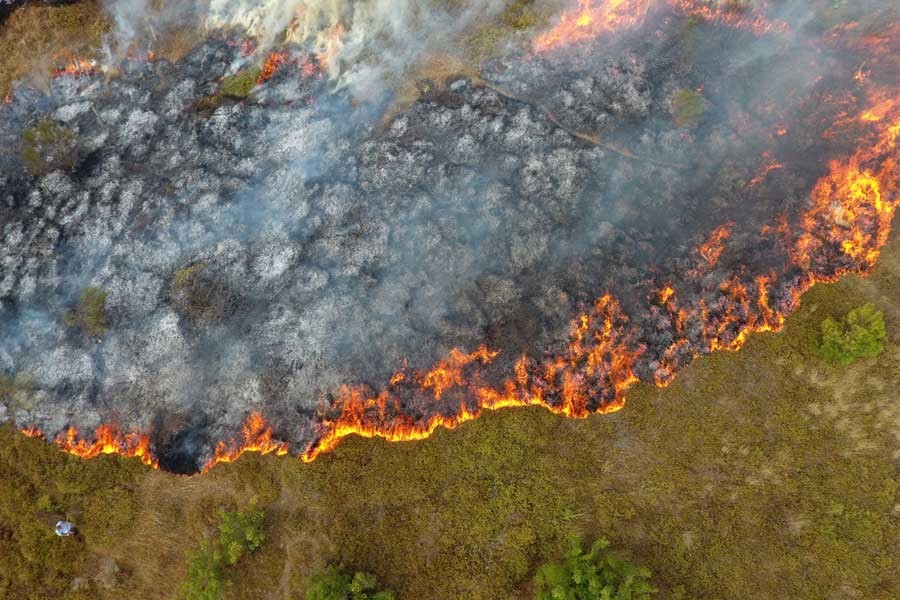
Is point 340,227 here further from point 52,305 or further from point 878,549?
point 878,549

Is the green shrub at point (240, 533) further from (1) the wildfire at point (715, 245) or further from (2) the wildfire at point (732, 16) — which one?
(2) the wildfire at point (732, 16)

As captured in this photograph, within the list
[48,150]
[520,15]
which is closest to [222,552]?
[48,150]

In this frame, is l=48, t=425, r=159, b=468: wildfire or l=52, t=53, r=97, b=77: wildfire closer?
l=48, t=425, r=159, b=468: wildfire

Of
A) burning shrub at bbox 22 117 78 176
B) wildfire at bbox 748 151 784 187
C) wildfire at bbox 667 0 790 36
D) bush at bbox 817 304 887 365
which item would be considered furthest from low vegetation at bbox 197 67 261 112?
bush at bbox 817 304 887 365

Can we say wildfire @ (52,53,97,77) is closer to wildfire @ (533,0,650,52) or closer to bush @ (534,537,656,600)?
wildfire @ (533,0,650,52)

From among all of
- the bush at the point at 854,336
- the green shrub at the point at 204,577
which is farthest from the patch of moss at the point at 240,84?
the bush at the point at 854,336

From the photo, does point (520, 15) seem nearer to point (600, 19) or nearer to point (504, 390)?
point (600, 19)
